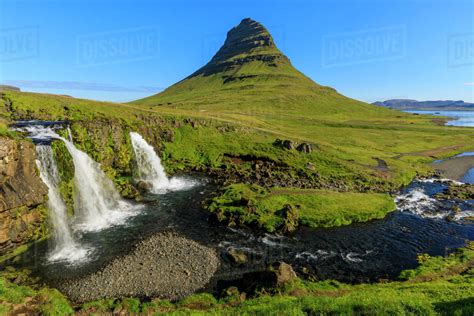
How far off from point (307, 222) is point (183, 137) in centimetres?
5347

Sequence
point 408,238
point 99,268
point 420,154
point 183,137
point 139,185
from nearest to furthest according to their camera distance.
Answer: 1. point 99,268
2. point 408,238
3. point 139,185
4. point 183,137
5. point 420,154

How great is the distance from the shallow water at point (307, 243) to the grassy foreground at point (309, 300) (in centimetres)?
288

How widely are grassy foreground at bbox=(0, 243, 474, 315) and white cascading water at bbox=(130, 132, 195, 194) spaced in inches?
1361

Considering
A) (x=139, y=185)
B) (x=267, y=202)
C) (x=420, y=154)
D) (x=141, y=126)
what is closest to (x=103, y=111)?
(x=141, y=126)

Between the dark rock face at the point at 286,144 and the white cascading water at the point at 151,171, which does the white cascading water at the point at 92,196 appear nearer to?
the white cascading water at the point at 151,171

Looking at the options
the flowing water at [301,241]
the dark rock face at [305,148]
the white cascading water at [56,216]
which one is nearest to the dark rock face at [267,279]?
the flowing water at [301,241]

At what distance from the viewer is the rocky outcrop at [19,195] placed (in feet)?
108

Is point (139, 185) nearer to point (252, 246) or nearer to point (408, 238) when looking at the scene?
point (252, 246)

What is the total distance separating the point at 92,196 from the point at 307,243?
3685cm

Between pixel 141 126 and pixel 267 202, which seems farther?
pixel 141 126

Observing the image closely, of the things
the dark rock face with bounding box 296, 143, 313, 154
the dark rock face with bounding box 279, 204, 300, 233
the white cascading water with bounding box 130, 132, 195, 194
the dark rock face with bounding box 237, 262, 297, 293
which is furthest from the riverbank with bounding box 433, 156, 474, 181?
the white cascading water with bounding box 130, 132, 195, 194

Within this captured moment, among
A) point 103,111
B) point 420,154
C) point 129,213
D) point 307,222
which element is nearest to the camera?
point 307,222

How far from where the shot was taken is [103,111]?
244 feet

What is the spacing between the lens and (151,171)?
6638 cm
